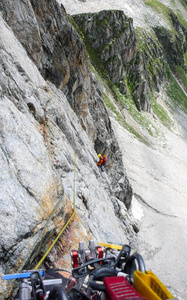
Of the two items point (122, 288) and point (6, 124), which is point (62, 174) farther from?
point (122, 288)

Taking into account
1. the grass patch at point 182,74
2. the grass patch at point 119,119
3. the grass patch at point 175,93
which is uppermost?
the grass patch at point 182,74

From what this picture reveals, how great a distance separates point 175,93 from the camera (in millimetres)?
88750

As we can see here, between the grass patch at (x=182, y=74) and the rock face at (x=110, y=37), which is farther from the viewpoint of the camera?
the grass patch at (x=182, y=74)

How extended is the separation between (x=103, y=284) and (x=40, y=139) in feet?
19.1

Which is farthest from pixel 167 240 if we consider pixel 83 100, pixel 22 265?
pixel 22 265

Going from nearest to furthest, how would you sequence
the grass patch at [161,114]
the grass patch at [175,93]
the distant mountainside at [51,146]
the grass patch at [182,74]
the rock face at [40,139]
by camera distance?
the rock face at [40,139], the distant mountainside at [51,146], the grass patch at [161,114], the grass patch at [175,93], the grass patch at [182,74]

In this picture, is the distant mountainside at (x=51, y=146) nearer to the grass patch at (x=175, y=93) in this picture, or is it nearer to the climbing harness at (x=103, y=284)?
the climbing harness at (x=103, y=284)

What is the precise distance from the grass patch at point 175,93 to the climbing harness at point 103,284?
87147 millimetres

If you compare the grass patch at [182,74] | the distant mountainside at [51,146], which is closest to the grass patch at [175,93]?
the grass patch at [182,74]

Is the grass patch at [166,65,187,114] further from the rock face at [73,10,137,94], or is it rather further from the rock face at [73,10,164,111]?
the rock face at [73,10,137,94]

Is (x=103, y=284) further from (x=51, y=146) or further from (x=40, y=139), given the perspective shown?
(x=51, y=146)

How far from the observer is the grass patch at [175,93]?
84.8 metres

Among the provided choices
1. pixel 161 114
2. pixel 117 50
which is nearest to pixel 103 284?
pixel 117 50

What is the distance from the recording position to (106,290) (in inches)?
97.0
